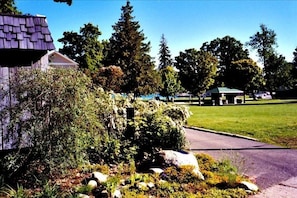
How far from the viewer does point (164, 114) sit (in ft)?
26.2

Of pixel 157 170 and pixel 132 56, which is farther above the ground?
pixel 132 56

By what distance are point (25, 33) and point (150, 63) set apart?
37597 mm

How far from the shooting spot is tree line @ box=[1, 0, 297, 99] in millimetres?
40375

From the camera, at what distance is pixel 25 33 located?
5.70 metres

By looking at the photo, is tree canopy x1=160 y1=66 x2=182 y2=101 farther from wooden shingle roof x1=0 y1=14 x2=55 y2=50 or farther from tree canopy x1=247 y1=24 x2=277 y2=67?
wooden shingle roof x1=0 y1=14 x2=55 y2=50

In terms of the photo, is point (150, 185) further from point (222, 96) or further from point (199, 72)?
point (222, 96)

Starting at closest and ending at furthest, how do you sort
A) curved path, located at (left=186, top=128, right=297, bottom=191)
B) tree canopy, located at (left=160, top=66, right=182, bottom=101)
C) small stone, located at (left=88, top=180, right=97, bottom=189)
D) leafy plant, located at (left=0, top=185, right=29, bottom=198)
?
leafy plant, located at (left=0, top=185, right=29, bottom=198), small stone, located at (left=88, top=180, right=97, bottom=189), curved path, located at (left=186, top=128, right=297, bottom=191), tree canopy, located at (left=160, top=66, right=182, bottom=101)

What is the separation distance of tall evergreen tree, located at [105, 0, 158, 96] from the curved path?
94.8ft

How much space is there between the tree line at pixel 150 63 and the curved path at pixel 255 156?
19463 mm

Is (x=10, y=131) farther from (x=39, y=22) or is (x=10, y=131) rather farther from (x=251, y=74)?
(x=251, y=74)

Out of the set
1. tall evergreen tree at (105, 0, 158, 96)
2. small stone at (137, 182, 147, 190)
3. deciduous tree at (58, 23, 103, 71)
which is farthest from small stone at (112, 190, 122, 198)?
deciduous tree at (58, 23, 103, 71)

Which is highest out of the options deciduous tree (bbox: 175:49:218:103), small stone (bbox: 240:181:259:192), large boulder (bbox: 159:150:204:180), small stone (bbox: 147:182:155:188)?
deciduous tree (bbox: 175:49:218:103)

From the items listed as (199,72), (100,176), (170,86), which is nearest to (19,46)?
(100,176)

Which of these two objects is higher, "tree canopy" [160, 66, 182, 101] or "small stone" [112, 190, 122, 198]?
"tree canopy" [160, 66, 182, 101]
